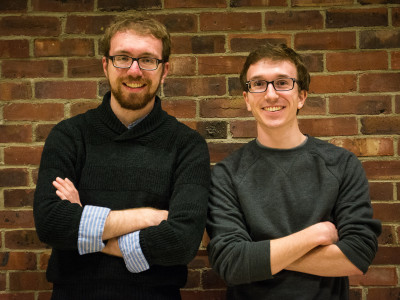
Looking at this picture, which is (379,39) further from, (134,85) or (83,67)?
(83,67)

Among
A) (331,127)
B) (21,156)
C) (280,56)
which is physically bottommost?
(21,156)

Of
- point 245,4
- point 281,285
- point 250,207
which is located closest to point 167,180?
point 250,207

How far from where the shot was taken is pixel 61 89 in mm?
1985

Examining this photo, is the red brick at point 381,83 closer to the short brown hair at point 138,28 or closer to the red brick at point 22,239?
the short brown hair at point 138,28

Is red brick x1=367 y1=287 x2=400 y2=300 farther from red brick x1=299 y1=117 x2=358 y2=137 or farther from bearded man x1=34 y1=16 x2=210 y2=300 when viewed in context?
bearded man x1=34 y1=16 x2=210 y2=300

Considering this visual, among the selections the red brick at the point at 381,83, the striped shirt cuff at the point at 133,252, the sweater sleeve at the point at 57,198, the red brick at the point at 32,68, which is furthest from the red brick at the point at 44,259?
the red brick at the point at 381,83

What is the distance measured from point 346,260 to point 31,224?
1.48 m

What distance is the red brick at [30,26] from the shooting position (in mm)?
1985

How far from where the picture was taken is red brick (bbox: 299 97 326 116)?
197cm

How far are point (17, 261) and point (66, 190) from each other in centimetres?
83

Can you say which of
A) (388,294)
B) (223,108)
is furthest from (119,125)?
(388,294)

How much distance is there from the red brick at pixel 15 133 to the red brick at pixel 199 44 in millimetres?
857

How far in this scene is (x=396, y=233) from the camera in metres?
1.95

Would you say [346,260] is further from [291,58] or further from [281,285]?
[291,58]
